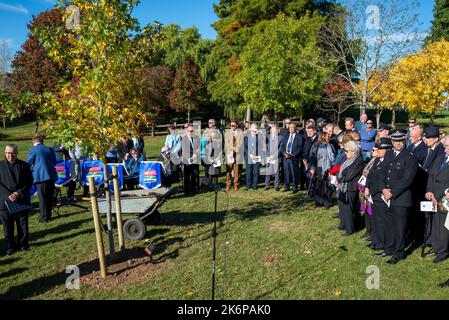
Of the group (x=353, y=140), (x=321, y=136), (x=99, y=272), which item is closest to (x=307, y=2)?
(x=321, y=136)

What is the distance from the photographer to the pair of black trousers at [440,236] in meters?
6.39

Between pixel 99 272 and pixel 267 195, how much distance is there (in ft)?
20.8

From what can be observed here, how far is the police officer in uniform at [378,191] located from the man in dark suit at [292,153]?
4.80 m

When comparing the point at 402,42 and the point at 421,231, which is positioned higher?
the point at 402,42

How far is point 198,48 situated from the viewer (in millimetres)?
44938

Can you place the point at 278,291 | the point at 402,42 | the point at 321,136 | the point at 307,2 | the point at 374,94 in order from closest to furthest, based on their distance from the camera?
the point at 278,291 → the point at 321,136 → the point at 402,42 → the point at 374,94 → the point at 307,2

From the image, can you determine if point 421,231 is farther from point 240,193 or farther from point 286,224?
point 240,193

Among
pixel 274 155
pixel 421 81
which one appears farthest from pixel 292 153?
pixel 421 81

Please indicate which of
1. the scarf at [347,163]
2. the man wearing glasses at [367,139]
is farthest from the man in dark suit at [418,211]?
the man wearing glasses at [367,139]

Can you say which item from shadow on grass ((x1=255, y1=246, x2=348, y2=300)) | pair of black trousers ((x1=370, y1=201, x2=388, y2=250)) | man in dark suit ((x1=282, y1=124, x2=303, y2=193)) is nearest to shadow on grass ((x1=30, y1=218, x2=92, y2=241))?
shadow on grass ((x1=255, y1=246, x2=348, y2=300))

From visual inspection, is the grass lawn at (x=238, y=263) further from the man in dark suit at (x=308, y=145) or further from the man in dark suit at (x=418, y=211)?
the man in dark suit at (x=308, y=145)

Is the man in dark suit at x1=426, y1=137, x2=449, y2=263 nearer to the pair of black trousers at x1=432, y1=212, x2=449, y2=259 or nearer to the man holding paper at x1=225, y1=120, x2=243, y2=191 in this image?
the pair of black trousers at x1=432, y1=212, x2=449, y2=259

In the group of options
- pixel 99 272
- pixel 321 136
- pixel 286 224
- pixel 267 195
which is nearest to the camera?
pixel 99 272

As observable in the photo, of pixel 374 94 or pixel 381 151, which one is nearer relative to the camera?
pixel 381 151
